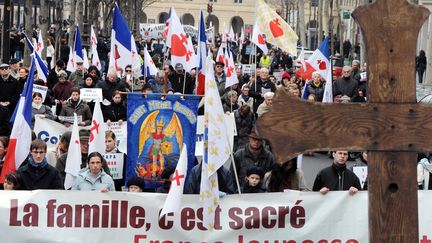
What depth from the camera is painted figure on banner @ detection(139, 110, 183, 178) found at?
11.4m

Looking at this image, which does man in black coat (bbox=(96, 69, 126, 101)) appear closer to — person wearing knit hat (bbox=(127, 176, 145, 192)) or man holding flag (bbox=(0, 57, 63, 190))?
man holding flag (bbox=(0, 57, 63, 190))

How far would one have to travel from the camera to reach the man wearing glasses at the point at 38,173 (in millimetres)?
9758

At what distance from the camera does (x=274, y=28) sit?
18.2 m

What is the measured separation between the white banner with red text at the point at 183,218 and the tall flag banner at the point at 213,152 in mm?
965

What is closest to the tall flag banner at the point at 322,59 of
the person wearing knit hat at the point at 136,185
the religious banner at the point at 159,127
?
the religious banner at the point at 159,127

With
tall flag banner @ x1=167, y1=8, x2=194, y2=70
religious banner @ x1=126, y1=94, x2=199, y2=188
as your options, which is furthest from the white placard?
religious banner @ x1=126, y1=94, x2=199, y2=188

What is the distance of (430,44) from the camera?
1451 inches

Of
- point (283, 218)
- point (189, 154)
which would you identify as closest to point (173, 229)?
point (283, 218)

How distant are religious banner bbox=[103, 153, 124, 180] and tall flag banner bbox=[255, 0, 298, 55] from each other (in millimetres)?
6617

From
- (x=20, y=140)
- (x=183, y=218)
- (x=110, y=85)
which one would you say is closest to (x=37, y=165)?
(x=20, y=140)

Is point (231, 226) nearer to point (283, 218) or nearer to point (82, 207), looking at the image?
point (283, 218)

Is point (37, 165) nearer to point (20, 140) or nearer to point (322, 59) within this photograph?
point (20, 140)

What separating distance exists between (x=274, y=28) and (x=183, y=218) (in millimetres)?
9417

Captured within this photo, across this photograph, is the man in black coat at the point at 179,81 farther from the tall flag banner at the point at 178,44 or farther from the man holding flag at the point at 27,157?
the man holding flag at the point at 27,157
